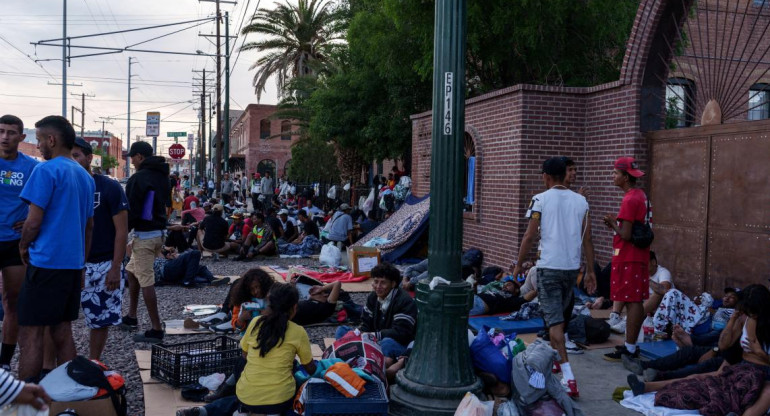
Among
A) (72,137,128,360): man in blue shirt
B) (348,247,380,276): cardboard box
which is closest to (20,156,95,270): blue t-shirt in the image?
(72,137,128,360): man in blue shirt

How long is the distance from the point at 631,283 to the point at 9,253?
5.68 m

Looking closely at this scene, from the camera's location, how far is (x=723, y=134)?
7836 millimetres

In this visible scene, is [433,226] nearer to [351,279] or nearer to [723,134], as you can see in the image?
[723,134]

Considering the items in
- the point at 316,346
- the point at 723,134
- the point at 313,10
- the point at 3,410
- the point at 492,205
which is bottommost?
the point at 316,346

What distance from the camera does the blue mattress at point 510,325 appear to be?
765 centimetres

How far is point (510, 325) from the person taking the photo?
25.5 ft

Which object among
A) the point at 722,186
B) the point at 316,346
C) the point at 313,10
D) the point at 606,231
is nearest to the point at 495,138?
the point at 606,231

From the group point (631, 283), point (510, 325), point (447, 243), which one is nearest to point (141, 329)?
point (510, 325)

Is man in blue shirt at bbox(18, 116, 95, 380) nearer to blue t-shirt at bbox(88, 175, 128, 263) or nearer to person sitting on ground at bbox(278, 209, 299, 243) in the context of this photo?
blue t-shirt at bbox(88, 175, 128, 263)

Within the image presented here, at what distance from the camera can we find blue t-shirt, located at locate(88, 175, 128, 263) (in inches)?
222

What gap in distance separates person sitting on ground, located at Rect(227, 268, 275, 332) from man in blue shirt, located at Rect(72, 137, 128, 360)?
1.23 metres

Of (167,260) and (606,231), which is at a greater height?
(606,231)

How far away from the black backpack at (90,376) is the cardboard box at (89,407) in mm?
45

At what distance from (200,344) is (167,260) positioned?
17.3 ft
